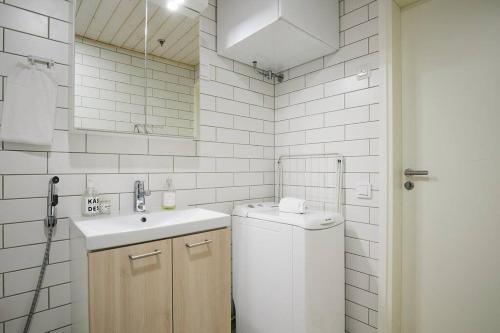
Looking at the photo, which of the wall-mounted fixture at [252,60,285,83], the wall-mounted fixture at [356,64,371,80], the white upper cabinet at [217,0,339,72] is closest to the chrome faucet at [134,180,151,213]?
the white upper cabinet at [217,0,339,72]

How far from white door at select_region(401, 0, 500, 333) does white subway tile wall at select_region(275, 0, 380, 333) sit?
219 mm

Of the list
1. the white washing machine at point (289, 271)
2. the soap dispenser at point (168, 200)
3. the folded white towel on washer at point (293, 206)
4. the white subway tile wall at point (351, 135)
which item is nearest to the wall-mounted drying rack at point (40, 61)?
the soap dispenser at point (168, 200)

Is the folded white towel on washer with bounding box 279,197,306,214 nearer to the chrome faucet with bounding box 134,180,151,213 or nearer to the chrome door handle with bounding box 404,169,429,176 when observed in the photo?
the chrome door handle with bounding box 404,169,429,176

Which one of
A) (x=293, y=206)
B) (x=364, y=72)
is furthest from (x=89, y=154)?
(x=364, y=72)

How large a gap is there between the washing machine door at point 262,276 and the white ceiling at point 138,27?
44.8 inches

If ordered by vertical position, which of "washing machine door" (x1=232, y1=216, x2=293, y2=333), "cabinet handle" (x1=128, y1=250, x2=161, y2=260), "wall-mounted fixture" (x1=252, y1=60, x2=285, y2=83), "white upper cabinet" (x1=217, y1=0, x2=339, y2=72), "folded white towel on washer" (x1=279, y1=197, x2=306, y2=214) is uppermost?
"white upper cabinet" (x1=217, y1=0, x2=339, y2=72)

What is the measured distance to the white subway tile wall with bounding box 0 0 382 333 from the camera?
1157 mm

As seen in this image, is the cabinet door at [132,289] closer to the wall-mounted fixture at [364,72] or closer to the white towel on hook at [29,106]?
the white towel on hook at [29,106]

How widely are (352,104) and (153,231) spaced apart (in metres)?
1.36

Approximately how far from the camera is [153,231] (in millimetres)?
1080

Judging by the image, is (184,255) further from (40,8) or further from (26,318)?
(40,8)

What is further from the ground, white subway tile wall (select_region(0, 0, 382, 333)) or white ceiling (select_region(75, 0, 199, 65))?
white ceiling (select_region(75, 0, 199, 65))

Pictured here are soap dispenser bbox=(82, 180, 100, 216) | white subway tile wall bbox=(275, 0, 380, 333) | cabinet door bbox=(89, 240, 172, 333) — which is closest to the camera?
cabinet door bbox=(89, 240, 172, 333)

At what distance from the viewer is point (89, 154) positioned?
1.33m
